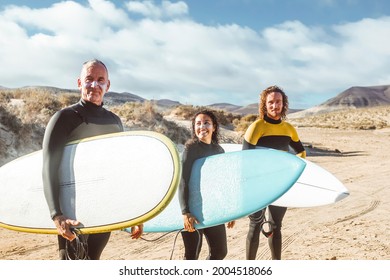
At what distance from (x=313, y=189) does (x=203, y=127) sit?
38.4 inches

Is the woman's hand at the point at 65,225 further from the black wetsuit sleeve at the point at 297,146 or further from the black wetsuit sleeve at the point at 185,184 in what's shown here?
the black wetsuit sleeve at the point at 297,146

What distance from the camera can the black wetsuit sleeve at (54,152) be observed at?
1521 millimetres

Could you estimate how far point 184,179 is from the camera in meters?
1.93

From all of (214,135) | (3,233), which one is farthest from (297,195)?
(3,233)

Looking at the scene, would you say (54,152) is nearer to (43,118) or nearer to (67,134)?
(67,134)

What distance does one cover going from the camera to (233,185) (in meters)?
2.06

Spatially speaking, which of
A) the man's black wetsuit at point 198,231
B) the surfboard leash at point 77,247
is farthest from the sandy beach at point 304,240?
the surfboard leash at point 77,247

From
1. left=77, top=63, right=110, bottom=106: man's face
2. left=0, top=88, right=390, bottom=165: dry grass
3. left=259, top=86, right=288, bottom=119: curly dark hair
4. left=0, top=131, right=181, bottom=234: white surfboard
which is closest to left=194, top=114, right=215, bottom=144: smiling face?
left=0, top=131, right=181, bottom=234: white surfboard

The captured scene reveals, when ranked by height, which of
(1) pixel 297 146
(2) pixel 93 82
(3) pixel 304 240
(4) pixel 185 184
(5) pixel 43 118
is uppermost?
(5) pixel 43 118

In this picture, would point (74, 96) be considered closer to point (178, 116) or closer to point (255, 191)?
point (178, 116)

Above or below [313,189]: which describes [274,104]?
above

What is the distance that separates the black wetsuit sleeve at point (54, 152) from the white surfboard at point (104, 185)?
6cm

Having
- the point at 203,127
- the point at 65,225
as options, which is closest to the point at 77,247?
the point at 65,225
